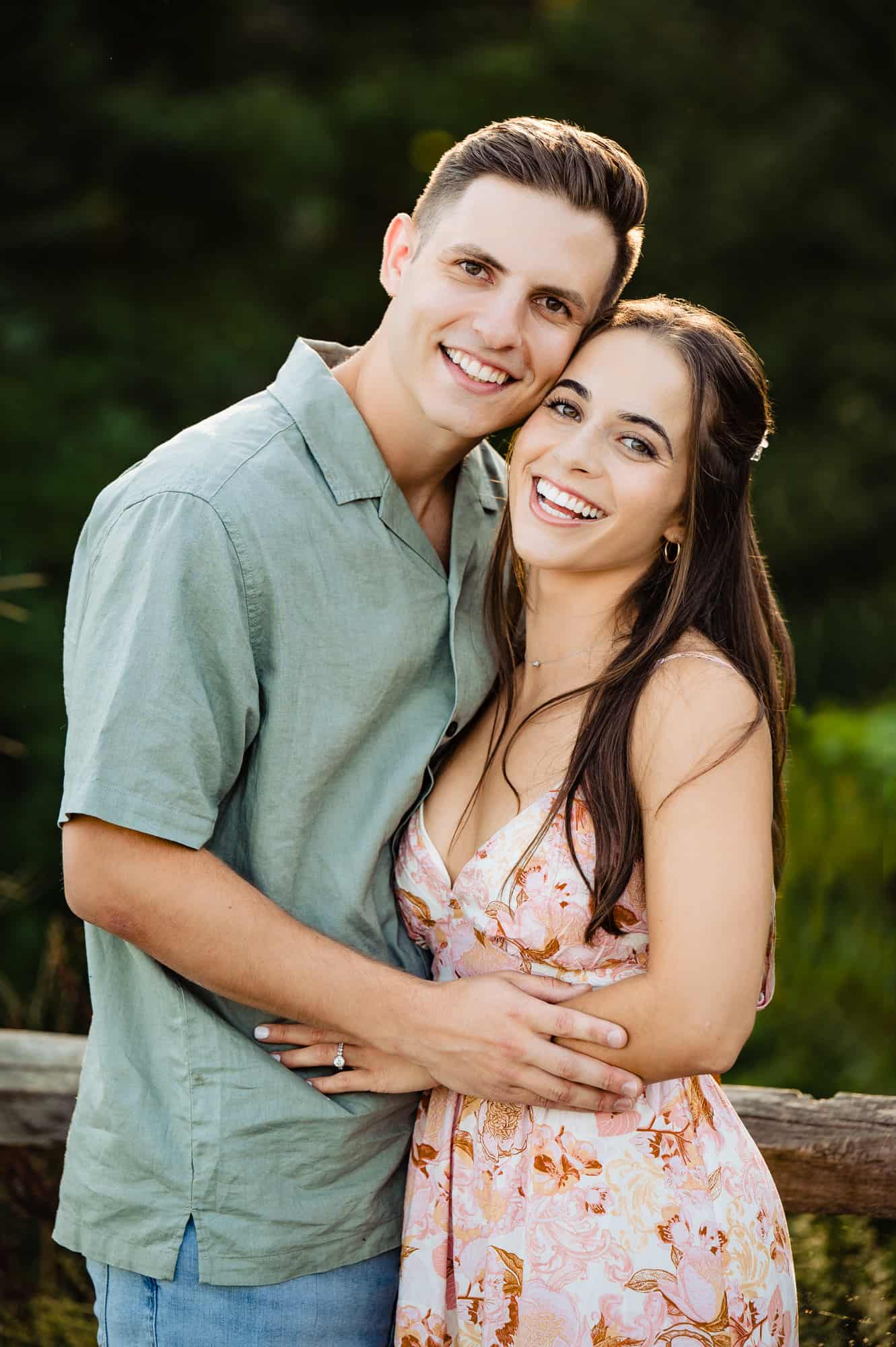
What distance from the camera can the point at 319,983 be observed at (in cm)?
163

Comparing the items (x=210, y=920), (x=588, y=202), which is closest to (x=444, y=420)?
(x=588, y=202)

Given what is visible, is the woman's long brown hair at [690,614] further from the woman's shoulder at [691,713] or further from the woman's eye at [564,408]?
the woman's eye at [564,408]

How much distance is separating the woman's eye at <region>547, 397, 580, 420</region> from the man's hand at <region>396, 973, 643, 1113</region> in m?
0.82

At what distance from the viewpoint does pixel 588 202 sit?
1893 millimetres

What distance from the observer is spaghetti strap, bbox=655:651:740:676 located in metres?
1.80

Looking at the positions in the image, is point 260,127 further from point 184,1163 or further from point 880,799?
point 184,1163

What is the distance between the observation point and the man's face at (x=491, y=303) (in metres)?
1.87

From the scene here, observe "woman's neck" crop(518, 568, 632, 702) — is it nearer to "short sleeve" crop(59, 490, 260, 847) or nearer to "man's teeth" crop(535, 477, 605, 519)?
"man's teeth" crop(535, 477, 605, 519)

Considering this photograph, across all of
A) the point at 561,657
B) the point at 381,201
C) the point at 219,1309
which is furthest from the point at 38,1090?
the point at 381,201

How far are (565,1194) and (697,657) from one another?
726mm

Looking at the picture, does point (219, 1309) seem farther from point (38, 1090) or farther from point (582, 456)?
point (582, 456)

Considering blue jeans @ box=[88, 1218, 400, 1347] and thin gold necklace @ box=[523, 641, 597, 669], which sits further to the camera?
thin gold necklace @ box=[523, 641, 597, 669]

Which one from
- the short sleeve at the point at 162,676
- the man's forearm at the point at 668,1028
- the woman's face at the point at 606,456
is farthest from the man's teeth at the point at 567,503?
the man's forearm at the point at 668,1028

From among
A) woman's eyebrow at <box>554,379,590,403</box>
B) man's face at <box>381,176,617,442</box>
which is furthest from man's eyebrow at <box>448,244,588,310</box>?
woman's eyebrow at <box>554,379,590,403</box>
